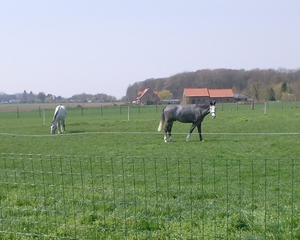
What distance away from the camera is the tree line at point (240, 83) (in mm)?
78250

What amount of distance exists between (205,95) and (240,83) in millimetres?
18474

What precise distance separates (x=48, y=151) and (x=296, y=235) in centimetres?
1040

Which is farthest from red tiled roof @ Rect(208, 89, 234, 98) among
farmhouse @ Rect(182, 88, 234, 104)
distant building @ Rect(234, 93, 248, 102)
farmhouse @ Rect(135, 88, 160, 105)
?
farmhouse @ Rect(135, 88, 160, 105)

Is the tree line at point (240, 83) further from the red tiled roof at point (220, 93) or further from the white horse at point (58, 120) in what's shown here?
the white horse at point (58, 120)

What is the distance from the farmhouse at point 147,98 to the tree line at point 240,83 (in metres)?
3.81

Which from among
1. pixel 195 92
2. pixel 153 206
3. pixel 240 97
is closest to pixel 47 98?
pixel 195 92

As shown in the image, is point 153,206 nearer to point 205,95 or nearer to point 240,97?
point 205,95

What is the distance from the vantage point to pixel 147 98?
69.6 m

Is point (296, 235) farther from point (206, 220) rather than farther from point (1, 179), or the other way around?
point (1, 179)

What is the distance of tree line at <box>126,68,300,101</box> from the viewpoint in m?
78.2

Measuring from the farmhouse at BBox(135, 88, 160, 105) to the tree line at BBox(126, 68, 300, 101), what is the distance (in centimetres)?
381

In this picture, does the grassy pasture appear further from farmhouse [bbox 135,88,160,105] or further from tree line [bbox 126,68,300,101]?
tree line [bbox 126,68,300,101]

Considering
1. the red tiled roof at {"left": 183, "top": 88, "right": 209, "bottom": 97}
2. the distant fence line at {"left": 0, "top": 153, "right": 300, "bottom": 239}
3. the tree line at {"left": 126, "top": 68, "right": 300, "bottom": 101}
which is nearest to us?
the distant fence line at {"left": 0, "top": 153, "right": 300, "bottom": 239}

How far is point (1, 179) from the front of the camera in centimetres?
789
